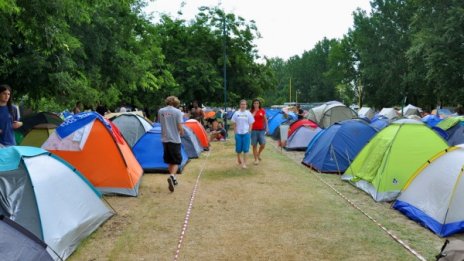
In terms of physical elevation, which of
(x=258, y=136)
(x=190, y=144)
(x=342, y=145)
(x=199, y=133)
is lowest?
(x=190, y=144)

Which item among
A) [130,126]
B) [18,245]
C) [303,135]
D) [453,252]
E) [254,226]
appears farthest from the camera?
[303,135]

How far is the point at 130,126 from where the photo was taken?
1222cm

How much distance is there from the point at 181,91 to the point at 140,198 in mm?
18592

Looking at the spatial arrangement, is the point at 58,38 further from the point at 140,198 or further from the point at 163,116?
the point at 140,198

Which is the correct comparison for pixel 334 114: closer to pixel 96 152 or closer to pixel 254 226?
pixel 96 152

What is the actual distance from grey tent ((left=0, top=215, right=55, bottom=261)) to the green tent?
568 centimetres

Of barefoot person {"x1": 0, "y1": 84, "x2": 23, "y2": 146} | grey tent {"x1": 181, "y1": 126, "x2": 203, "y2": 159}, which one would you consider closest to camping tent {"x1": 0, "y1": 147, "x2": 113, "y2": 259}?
barefoot person {"x1": 0, "y1": 84, "x2": 23, "y2": 146}

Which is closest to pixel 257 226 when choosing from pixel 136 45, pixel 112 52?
pixel 112 52

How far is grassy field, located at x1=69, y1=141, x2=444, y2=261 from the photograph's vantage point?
516cm

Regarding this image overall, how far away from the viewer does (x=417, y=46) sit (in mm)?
28469

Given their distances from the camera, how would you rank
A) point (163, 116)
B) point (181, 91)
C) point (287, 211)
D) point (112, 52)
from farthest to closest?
point (181, 91) < point (112, 52) < point (163, 116) < point (287, 211)

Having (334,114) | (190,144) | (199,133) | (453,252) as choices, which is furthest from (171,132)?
(334,114)

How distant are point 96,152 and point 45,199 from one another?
9.29 ft

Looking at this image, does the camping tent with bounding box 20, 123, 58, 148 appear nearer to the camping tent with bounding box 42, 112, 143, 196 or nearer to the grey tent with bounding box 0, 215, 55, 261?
the camping tent with bounding box 42, 112, 143, 196
